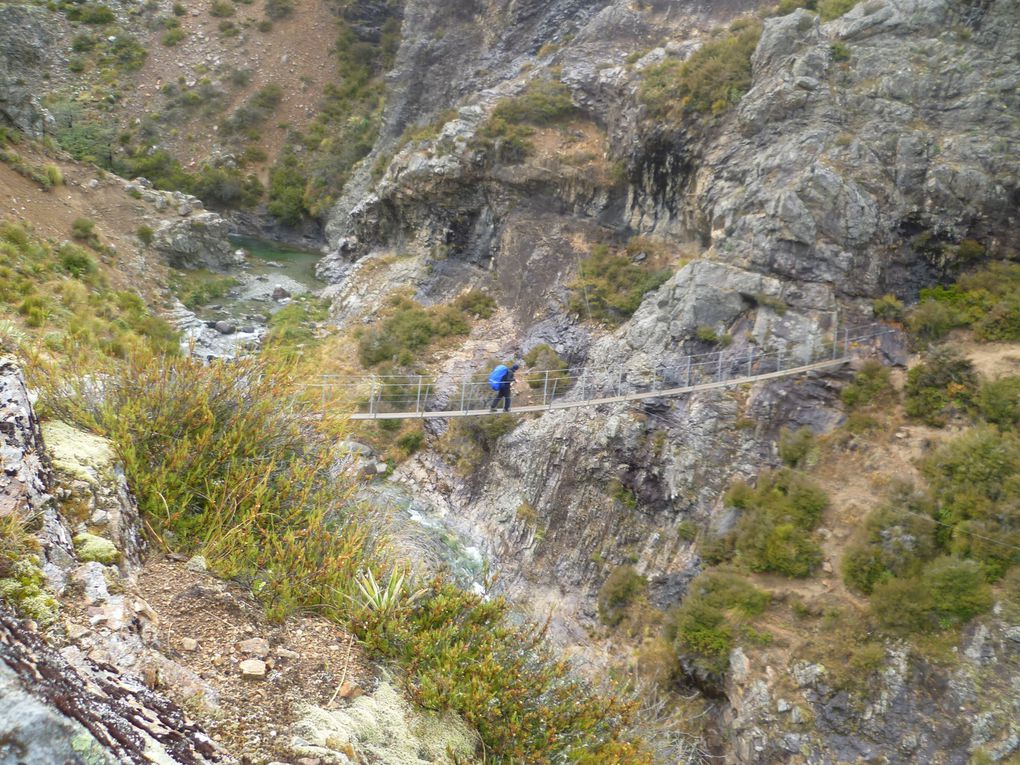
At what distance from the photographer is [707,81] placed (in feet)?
53.1

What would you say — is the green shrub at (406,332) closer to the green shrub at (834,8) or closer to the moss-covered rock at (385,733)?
the green shrub at (834,8)

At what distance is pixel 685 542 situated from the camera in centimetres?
1124

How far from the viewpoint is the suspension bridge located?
11750 millimetres

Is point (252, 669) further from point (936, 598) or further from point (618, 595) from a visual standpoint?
point (618, 595)

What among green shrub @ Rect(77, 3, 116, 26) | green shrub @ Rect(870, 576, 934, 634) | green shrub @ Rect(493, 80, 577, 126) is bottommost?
green shrub @ Rect(870, 576, 934, 634)

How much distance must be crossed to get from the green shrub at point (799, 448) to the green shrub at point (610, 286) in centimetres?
575

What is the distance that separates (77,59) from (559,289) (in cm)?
3065

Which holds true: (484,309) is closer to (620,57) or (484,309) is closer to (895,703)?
(620,57)

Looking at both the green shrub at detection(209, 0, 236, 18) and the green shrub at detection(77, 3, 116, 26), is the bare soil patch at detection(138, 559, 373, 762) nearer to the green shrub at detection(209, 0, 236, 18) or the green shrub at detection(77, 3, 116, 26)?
the green shrub at detection(209, 0, 236, 18)

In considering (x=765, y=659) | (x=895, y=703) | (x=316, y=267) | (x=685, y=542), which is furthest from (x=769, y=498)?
(x=316, y=267)

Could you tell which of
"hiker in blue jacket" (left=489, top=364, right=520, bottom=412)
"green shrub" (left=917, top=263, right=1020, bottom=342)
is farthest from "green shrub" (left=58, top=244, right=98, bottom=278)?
"green shrub" (left=917, top=263, right=1020, bottom=342)

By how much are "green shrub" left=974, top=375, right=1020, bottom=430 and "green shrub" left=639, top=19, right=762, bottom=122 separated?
9348 mm

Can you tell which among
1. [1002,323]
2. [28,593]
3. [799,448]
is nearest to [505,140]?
[799,448]

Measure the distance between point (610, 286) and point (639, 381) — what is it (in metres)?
4.07
